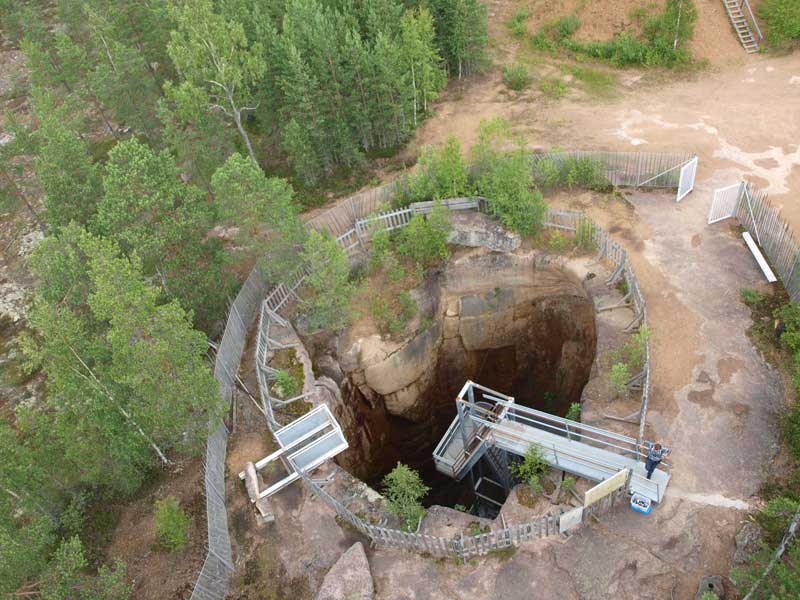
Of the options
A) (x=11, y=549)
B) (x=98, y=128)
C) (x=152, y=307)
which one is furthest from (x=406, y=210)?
(x=98, y=128)

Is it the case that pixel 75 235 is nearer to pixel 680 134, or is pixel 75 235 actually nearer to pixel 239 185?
pixel 239 185

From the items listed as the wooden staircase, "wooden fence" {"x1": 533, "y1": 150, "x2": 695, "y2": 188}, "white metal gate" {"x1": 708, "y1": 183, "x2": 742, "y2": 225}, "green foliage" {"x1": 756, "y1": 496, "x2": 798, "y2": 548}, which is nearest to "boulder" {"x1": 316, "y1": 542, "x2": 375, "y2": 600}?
"green foliage" {"x1": 756, "y1": 496, "x2": 798, "y2": 548}

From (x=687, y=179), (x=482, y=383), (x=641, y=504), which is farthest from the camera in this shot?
(x=482, y=383)

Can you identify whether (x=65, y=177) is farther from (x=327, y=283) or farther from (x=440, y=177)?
(x=440, y=177)

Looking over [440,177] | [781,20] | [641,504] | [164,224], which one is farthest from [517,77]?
[641,504]

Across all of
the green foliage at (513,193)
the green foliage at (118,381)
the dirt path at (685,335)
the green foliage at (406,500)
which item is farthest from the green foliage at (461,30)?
the green foliage at (406,500)

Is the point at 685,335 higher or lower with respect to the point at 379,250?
lower
